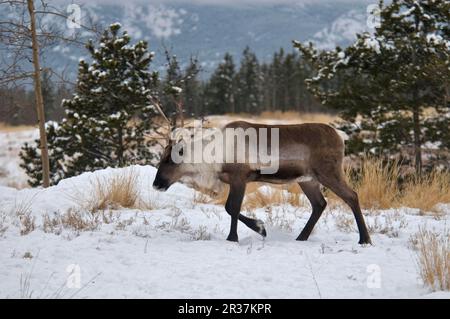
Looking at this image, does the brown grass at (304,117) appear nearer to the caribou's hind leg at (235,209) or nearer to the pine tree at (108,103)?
the pine tree at (108,103)

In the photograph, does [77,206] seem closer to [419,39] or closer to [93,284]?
[93,284]

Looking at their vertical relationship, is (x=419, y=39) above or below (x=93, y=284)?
above

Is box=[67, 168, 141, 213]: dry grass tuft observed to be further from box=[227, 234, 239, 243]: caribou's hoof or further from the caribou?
box=[227, 234, 239, 243]: caribou's hoof

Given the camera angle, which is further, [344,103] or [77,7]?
[344,103]

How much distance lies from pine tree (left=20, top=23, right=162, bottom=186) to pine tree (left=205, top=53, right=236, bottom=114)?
36.8 m

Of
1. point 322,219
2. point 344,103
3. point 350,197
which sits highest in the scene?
point 344,103

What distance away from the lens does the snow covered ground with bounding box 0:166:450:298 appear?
12.6 feet

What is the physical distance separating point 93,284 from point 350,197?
3.14m

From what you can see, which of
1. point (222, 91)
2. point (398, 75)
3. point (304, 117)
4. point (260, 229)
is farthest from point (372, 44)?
point (222, 91)

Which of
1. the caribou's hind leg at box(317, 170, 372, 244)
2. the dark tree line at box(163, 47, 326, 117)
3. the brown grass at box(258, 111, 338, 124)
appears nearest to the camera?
the caribou's hind leg at box(317, 170, 372, 244)

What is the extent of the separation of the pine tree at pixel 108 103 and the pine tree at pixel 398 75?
19.5 feet

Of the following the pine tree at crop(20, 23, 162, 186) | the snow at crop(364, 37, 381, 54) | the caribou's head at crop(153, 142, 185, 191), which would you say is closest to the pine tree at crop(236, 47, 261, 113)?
the pine tree at crop(20, 23, 162, 186)
